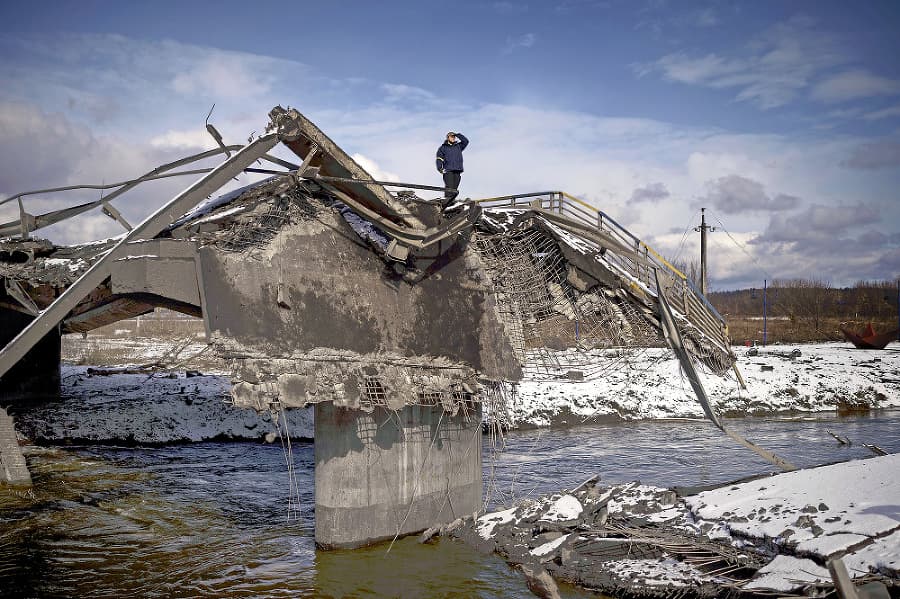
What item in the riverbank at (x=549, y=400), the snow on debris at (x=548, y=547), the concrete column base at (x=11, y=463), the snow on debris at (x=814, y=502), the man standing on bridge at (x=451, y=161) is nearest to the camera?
the snow on debris at (x=814, y=502)

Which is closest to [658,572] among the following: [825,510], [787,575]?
[787,575]

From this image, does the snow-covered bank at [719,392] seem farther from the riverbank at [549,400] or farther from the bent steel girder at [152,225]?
the bent steel girder at [152,225]

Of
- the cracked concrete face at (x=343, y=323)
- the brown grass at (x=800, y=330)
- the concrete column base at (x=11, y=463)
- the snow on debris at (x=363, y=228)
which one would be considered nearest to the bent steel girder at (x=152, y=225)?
the cracked concrete face at (x=343, y=323)

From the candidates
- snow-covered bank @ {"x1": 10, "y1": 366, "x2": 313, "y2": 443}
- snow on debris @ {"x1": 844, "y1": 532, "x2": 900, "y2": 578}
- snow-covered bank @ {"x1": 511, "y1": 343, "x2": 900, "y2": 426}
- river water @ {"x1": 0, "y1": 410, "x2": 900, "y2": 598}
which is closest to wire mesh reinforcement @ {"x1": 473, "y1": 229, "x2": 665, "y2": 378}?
river water @ {"x1": 0, "y1": 410, "x2": 900, "y2": 598}

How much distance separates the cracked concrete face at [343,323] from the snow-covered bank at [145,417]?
857 centimetres

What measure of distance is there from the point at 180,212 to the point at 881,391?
21.9 metres

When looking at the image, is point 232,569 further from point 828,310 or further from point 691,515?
point 828,310

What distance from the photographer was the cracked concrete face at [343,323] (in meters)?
8.60

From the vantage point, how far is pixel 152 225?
9047mm

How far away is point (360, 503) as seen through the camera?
9.54m

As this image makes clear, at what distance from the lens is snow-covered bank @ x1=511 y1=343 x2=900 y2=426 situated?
1972 centimetres

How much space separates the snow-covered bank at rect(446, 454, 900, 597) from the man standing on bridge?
4799 mm

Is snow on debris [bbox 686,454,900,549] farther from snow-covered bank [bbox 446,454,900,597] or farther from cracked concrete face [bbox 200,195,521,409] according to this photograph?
cracked concrete face [bbox 200,195,521,409]

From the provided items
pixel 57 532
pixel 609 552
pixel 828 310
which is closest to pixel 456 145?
pixel 609 552
